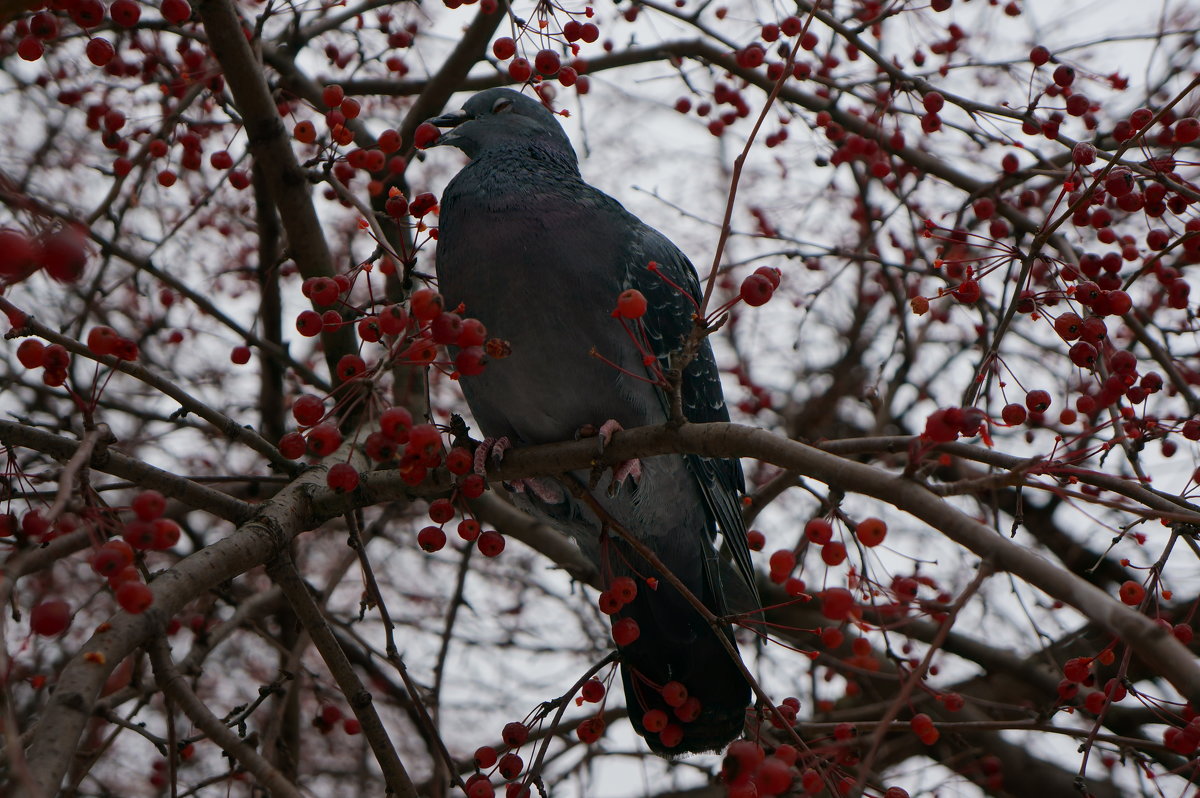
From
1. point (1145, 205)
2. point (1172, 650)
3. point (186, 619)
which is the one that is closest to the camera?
point (1172, 650)

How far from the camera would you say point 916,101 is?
4.19 metres

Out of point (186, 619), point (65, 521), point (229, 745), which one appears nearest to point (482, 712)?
point (186, 619)

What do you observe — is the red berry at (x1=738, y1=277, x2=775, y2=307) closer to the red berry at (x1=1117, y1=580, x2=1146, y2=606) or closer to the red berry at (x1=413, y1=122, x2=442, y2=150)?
the red berry at (x1=1117, y1=580, x2=1146, y2=606)

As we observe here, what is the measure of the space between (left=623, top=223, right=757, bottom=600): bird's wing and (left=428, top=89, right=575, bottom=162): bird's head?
67 centimetres

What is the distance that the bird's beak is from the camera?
3.98 m

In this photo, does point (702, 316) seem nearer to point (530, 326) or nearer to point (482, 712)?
point (530, 326)

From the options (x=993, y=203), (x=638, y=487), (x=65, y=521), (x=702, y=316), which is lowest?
(x=65, y=521)

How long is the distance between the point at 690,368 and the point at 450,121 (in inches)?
57.6

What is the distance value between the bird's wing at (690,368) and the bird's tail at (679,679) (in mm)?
256

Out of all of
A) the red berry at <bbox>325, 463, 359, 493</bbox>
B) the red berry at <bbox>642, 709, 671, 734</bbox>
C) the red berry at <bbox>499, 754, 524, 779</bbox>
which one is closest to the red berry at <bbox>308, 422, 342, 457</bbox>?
the red berry at <bbox>325, 463, 359, 493</bbox>

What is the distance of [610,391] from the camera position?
3.33 m

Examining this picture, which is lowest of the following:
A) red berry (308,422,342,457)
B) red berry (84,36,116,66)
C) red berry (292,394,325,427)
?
red berry (308,422,342,457)

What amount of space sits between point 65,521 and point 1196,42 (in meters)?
4.76

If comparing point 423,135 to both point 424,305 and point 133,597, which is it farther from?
point 133,597
